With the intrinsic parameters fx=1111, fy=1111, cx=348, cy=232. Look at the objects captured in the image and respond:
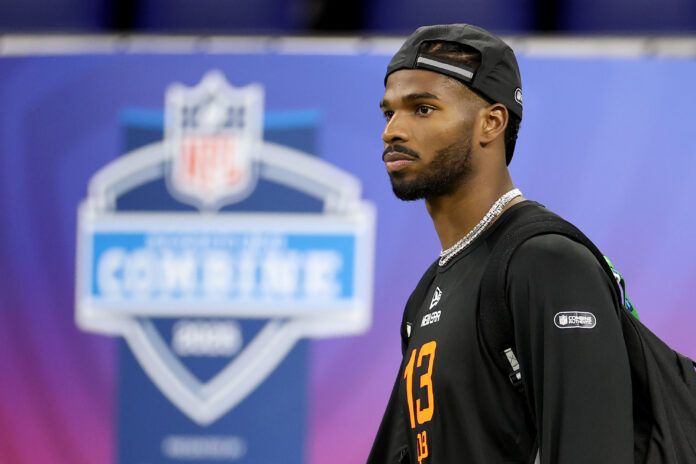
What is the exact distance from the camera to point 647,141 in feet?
8.64

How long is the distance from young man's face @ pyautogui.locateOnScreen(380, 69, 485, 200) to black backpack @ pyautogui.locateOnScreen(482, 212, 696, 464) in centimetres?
15

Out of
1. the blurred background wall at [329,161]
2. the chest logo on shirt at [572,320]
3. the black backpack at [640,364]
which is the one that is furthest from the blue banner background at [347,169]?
the chest logo on shirt at [572,320]

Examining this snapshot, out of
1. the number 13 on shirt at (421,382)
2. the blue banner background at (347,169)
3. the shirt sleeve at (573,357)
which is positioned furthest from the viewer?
the blue banner background at (347,169)

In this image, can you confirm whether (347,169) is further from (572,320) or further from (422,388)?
(572,320)

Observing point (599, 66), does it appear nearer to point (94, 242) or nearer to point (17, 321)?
point (94, 242)

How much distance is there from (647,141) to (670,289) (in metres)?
0.35

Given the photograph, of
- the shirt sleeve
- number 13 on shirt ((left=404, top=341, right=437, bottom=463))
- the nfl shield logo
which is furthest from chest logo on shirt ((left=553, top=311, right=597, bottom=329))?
the nfl shield logo

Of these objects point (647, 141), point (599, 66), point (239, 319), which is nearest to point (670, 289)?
point (647, 141)

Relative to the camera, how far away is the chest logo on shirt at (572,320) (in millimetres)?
1103

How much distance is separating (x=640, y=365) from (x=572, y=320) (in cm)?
10

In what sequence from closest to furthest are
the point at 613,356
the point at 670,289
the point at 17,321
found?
the point at 613,356, the point at 670,289, the point at 17,321

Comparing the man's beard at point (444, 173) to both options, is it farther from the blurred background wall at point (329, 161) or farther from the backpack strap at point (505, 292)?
the blurred background wall at point (329, 161)

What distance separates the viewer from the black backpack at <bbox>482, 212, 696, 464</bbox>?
1.13 metres

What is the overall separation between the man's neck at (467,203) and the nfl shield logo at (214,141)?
1.39m
